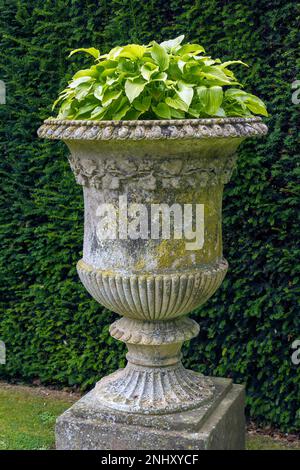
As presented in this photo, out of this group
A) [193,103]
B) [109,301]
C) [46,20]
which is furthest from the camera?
[46,20]

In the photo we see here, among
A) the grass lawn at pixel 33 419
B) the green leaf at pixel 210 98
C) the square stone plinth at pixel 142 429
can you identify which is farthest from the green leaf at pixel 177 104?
the grass lawn at pixel 33 419

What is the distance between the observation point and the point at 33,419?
4.36 metres

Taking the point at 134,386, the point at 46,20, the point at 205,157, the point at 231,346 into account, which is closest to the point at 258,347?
the point at 231,346

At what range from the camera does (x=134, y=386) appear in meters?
3.23

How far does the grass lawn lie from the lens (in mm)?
3992

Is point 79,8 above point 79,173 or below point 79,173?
Result: above

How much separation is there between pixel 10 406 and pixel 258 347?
1.76m

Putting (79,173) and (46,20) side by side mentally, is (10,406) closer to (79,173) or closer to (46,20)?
(79,173)

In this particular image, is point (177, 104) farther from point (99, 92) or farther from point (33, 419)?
point (33, 419)

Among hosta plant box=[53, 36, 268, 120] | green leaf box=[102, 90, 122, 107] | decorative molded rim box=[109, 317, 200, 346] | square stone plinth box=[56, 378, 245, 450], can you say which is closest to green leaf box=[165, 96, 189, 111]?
hosta plant box=[53, 36, 268, 120]

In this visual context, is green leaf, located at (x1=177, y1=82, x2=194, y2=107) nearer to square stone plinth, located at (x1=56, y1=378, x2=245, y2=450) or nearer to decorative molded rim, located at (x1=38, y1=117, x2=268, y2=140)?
decorative molded rim, located at (x1=38, y1=117, x2=268, y2=140)

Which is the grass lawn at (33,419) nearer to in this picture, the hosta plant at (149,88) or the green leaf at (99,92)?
the hosta plant at (149,88)

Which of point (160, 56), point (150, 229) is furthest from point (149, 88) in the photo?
point (150, 229)

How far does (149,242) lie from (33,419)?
1974 mm
